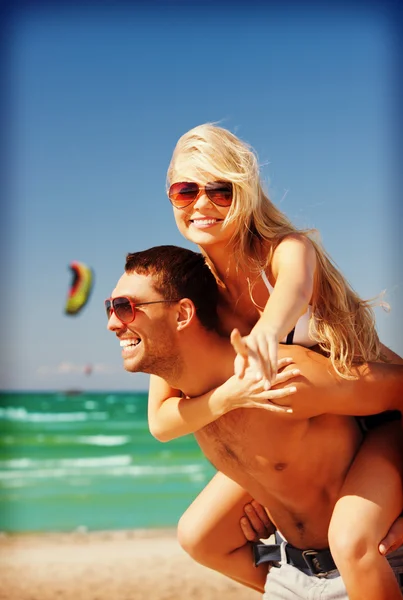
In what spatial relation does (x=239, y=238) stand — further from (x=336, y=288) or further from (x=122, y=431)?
(x=122, y=431)

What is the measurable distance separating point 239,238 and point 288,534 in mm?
1493

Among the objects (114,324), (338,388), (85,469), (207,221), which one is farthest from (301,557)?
(85,469)

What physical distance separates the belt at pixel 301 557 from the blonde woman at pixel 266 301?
0.48 m

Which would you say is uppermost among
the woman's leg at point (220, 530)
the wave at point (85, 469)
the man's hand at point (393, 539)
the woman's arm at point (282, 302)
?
the woman's arm at point (282, 302)

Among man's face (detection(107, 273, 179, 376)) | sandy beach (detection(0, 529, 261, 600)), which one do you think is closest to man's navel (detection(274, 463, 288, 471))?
man's face (detection(107, 273, 179, 376))

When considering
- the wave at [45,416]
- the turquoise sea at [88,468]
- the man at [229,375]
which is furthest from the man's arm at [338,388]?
the wave at [45,416]

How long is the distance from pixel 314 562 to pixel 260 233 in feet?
5.26

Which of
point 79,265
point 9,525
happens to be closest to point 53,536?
point 9,525

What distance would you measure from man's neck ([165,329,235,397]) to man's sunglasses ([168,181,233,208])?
0.58 m

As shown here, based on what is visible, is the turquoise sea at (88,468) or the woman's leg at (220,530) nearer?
the woman's leg at (220,530)

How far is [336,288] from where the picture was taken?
12.8ft

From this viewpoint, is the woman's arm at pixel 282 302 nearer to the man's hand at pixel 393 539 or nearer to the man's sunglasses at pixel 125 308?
the man's sunglasses at pixel 125 308

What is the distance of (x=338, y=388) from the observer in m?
3.68

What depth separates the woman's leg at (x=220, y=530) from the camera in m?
4.29
